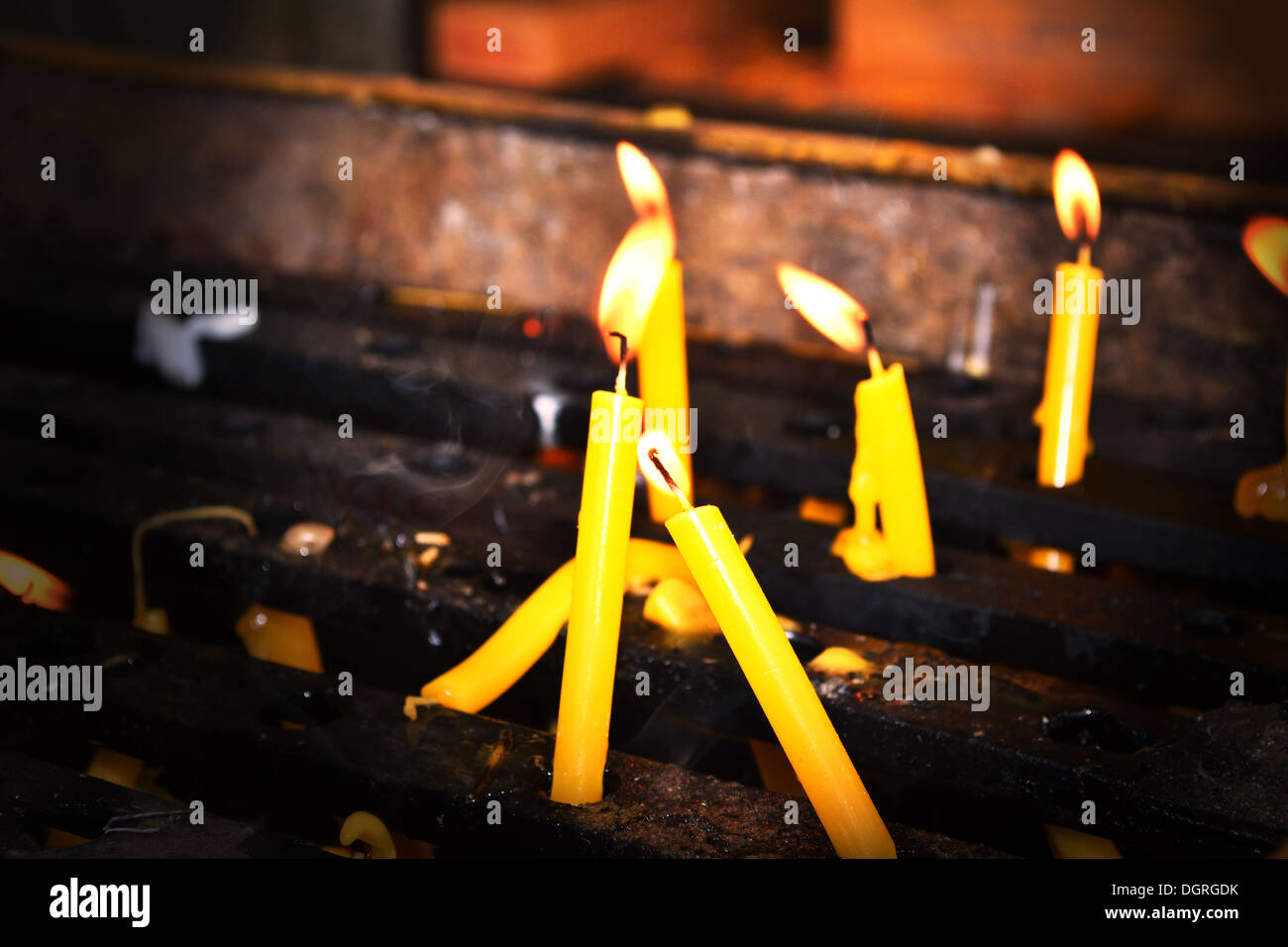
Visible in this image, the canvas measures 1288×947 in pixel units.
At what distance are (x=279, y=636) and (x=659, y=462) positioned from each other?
0.95 metres

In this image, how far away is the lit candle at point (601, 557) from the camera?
4.59 feet

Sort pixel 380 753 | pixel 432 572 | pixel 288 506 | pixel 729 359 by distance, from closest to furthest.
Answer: pixel 380 753
pixel 432 572
pixel 288 506
pixel 729 359

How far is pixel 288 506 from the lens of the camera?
7.46 feet

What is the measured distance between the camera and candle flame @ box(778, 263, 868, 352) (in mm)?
1763

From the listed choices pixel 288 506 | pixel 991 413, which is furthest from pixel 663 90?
pixel 288 506

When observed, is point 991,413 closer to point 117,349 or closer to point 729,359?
point 729,359

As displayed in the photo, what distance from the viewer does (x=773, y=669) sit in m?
1.40

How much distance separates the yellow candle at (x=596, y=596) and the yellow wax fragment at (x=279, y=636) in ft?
2.18

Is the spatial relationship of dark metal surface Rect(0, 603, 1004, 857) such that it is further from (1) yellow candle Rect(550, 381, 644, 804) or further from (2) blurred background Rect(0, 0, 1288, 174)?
(2) blurred background Rect(0, 0, 1288, 174)

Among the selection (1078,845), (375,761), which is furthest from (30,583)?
(1078,845)

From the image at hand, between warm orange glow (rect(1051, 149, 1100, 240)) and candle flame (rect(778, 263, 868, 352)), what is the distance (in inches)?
23.7

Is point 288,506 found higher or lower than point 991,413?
lower
